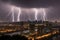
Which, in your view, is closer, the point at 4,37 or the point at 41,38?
the point at 4,37

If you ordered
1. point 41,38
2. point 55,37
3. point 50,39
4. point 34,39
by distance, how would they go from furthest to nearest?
point 55,37 → point 50,39 → point 41,38 → point 34,39

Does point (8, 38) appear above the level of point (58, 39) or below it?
above

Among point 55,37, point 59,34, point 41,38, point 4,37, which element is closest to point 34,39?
point 41,38

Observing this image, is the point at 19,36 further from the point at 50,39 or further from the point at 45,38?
the point at 50,39

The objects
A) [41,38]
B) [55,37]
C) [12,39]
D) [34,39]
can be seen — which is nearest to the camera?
[12,39]

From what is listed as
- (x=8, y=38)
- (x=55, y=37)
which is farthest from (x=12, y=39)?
(x=55, y=37)

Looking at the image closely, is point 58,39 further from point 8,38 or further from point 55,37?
point 8,38

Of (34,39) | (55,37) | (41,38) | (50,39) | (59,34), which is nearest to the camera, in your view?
(34,39)

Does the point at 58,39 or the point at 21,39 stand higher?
the point at 21,39

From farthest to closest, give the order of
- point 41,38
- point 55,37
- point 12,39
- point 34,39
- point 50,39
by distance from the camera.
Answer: point 55,37 → point 50,39 → point 41,38 → point 34,39 → point 12,39
